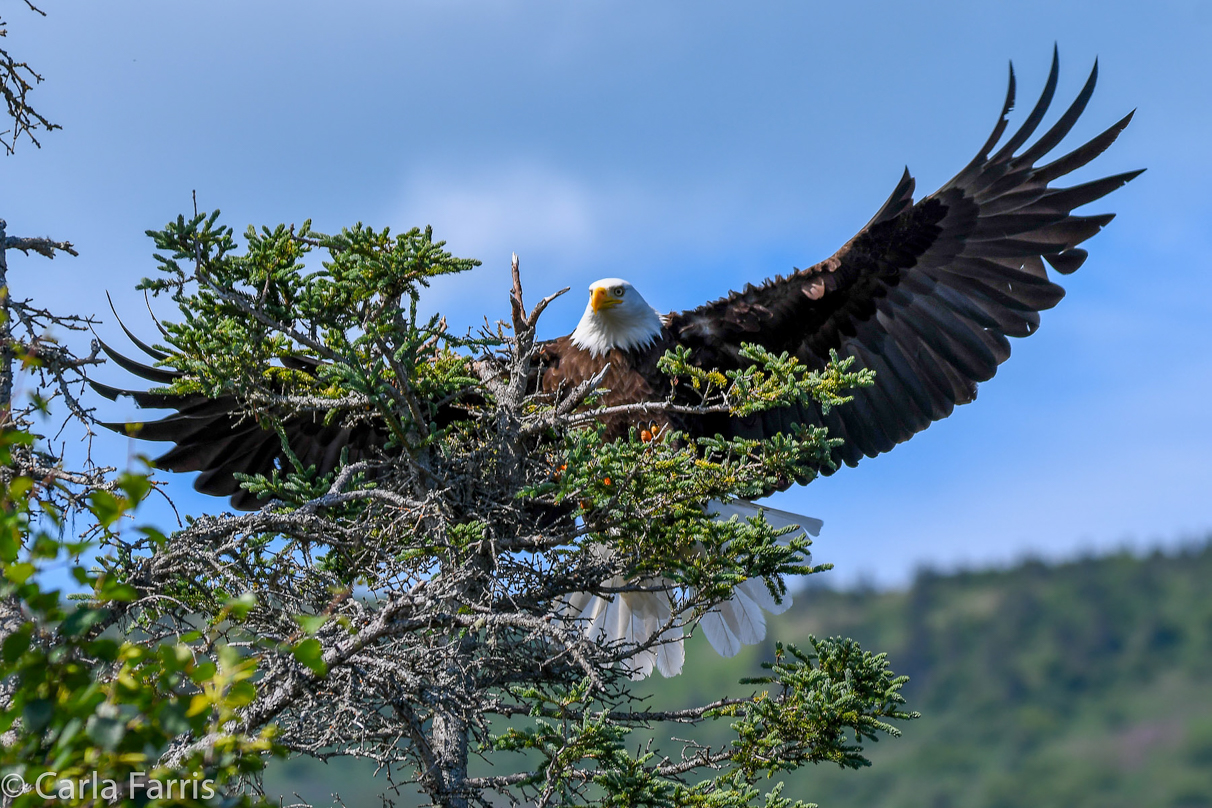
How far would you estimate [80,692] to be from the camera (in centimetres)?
171

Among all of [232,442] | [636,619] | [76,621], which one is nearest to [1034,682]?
[636,619]

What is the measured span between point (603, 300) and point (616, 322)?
13 cm

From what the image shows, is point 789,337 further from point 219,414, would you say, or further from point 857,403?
point 219,414

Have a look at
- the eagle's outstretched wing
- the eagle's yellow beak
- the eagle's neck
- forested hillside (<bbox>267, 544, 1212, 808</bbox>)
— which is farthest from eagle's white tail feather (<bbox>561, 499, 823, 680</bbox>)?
forested hillside (<bbox>267, 544, 1212, 808</bbox>)

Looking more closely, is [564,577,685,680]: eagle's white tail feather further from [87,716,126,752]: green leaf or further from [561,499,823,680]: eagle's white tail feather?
[87,716,126,752]: green leaf

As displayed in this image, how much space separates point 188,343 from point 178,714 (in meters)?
2.24

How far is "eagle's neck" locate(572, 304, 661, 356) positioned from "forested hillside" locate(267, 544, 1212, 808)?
2285 inches

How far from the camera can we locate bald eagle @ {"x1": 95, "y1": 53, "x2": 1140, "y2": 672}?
5.32 meters

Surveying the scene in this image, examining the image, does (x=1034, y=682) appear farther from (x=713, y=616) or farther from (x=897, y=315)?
(x=897, y=315)

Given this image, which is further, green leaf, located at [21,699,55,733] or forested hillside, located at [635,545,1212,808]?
forested hillside, located at [635,545,1212,808]

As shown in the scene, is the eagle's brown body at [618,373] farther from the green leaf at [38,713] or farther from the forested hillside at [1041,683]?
the forested hillside at [1041,683]

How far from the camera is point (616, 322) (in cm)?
557

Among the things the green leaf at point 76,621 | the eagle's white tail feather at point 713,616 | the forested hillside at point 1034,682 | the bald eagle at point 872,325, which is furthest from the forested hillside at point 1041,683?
the green leaf at point 76,621

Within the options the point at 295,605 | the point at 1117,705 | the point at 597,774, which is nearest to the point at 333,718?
the point at 295,605
